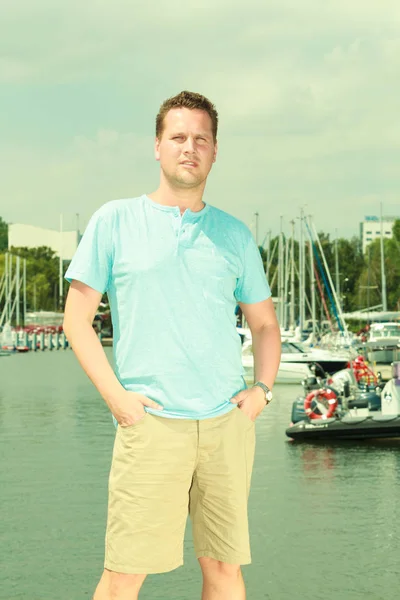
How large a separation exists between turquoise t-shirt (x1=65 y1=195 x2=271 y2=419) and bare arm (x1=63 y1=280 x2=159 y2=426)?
0.05 meters

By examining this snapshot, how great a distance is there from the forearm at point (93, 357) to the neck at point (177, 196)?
56 cm

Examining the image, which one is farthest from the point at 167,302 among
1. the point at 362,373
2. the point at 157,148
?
the point at 362,373

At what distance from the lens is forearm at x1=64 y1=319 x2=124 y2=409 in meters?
4.45

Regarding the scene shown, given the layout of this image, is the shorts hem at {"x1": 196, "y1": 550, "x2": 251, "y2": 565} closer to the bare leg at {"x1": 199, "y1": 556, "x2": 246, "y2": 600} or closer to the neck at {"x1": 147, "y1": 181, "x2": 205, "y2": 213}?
the bare leg at {"x1": 199, "y1": 556, "x2": 246, "y2": 600}

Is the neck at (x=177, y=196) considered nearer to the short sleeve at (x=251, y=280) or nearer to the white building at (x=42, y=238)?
the short sleeve at (x=251, y=280)

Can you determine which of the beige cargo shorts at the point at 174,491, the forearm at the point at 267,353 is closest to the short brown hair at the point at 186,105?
the forearm at the point at 267,353

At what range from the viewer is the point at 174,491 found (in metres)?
4.55

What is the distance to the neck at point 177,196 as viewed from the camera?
472cm

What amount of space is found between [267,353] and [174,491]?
0.70 metres

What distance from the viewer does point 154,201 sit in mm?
4719

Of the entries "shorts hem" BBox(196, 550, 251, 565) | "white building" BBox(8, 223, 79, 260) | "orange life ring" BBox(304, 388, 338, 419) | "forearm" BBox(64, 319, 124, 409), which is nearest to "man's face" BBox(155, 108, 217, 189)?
"forearm" BBox(64, 319, 124, 409)

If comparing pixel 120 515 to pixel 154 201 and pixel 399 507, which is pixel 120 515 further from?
pixel 399 507

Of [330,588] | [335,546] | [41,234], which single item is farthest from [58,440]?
[41,234]

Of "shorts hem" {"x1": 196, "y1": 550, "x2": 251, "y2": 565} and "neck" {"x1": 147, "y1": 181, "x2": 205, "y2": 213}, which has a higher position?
"neck" {"x1": 147, "y1": 181, "x2": 205, "y2": 213}
